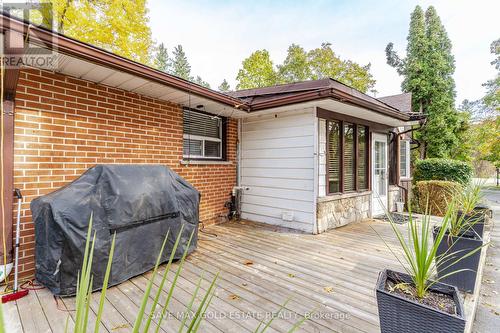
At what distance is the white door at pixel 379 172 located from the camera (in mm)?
6258

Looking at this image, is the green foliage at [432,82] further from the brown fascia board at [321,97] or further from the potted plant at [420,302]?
the potted plant at [420,302]

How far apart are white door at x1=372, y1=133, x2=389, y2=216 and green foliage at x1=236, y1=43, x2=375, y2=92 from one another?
13098mm

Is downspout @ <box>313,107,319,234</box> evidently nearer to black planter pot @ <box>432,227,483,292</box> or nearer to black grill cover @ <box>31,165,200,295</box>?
black planter pot @ <box>432,227,483,292</box>

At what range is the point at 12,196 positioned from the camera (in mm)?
2713

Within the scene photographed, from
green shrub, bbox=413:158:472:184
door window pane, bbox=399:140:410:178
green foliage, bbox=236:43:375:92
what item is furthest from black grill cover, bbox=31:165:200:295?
green foliage, bbox=236:43:375:92

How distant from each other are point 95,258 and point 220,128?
11.9ft

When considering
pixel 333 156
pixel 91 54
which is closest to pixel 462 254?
pixel 333 156

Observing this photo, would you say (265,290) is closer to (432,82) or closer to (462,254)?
(462,254)

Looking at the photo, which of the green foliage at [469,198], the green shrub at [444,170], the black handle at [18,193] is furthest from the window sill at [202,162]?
the green shrub at [444,170]

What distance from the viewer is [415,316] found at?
154cm

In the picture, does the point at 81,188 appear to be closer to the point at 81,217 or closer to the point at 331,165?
the point at 81,217

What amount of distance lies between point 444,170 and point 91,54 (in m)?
11.7

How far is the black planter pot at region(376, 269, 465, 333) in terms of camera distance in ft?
4.75

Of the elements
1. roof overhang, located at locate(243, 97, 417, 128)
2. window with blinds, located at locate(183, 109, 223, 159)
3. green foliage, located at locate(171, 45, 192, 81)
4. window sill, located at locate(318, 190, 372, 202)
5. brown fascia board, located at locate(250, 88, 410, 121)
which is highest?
green foliage, located at locate(171, 45, 192, 81)
